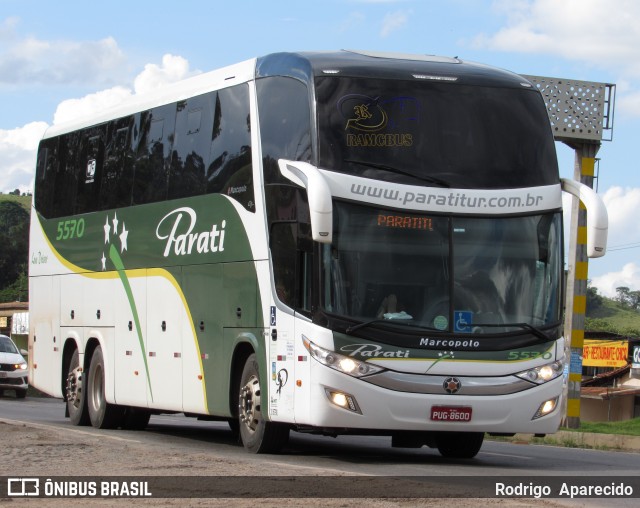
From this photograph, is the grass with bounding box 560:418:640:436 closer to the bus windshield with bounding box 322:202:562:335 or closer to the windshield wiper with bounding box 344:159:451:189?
the bus windshield with bounding box 322:202:562:335

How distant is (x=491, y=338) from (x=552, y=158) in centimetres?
229

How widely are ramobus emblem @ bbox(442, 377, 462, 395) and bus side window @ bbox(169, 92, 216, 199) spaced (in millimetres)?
4654

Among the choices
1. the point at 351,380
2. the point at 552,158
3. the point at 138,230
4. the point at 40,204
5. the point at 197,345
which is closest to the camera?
the point at 351,380

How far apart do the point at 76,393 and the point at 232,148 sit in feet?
23.1

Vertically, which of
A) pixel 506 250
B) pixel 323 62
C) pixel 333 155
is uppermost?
pixel 323 62

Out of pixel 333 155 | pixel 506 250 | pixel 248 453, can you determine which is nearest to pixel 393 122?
pixel 333 155

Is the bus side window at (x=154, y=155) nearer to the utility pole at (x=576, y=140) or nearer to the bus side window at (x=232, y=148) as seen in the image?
the bus side window at (x=232, y=148)

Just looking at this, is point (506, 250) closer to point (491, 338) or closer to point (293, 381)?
point (491, 338)

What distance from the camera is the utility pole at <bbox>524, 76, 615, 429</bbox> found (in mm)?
28547

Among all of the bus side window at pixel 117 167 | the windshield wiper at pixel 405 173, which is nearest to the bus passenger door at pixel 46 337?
the bus side window at pixel 117 167

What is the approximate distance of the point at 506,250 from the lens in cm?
1466

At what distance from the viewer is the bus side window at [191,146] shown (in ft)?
57.4

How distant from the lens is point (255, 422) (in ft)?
51.6

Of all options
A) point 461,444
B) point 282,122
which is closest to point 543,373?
point 461,444
